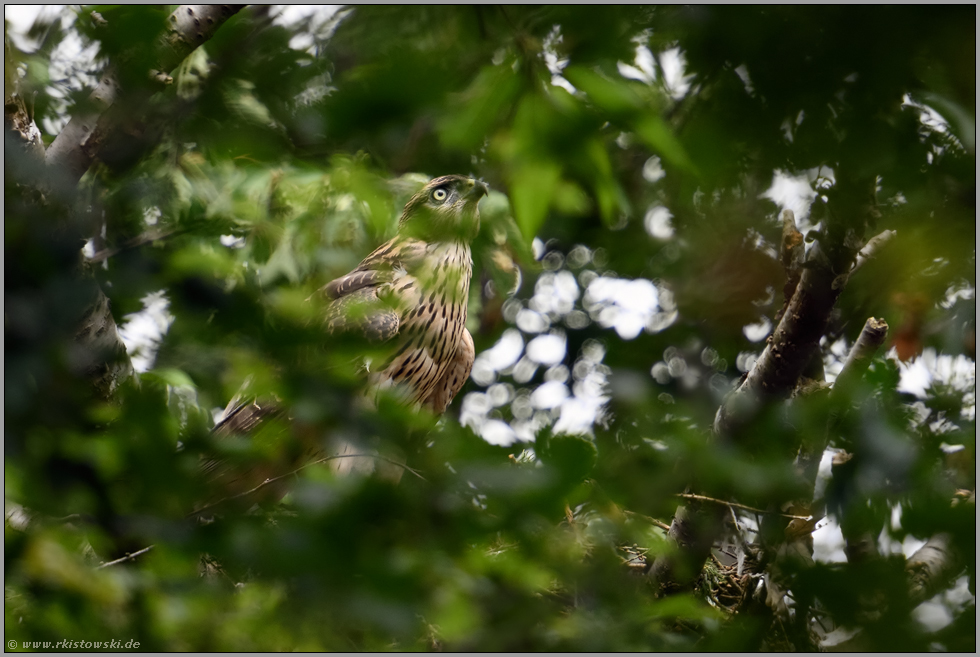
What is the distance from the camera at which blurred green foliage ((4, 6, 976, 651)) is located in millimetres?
956

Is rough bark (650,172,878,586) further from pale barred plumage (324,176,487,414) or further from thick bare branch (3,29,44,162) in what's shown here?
thick bare branch (3,29,44,162)

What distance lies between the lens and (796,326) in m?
2.74

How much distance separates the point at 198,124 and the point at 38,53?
0.60 meters

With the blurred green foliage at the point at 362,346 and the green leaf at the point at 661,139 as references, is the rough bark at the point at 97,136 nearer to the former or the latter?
the blurred green foliage at the point at 362,346

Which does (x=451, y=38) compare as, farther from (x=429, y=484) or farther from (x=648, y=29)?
(x=429, y=484)

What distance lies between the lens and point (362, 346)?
108 cm

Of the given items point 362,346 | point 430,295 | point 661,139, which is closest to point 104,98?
point 362,346

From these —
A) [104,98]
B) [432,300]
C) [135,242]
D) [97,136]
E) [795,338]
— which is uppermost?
[104,98]

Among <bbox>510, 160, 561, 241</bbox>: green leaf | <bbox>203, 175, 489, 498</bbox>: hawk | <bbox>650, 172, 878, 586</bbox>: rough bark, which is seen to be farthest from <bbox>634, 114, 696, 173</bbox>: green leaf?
<bbox>203, 175, 489, 498</bbox>: hawk

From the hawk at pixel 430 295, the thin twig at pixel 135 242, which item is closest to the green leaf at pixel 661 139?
the thin twig at pixel 135 242

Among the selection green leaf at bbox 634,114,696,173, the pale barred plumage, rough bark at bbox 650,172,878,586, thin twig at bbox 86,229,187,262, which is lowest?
the pale barred plumage

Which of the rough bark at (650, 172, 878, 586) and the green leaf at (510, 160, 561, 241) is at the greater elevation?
the green leaf at (510, 160, 561, 241)

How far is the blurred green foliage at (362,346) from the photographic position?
96cm

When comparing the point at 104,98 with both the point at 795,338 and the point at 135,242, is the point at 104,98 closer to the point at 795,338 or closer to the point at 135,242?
the point at 135,242
